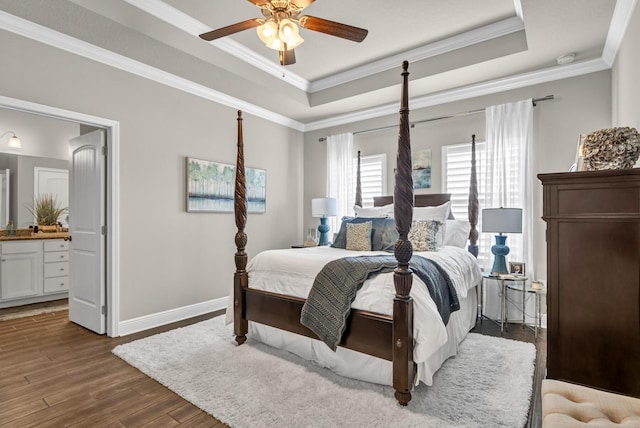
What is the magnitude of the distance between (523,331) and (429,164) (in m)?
2.23

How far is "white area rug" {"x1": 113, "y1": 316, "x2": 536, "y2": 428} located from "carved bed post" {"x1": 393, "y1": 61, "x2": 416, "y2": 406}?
184 mm

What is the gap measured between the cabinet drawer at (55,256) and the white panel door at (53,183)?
85cm

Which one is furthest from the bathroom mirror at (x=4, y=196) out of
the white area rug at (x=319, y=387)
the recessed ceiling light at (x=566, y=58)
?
the recessed ceiling light at (x=566, y=58)

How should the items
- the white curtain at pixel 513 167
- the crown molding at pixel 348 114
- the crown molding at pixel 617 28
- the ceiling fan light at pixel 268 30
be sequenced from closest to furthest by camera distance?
the ceiling fan light at pixel 268 30 < the crown molding at pixel 617 28 < the crown molding at pixel 348 114 < the white curtain at pixel 513 167

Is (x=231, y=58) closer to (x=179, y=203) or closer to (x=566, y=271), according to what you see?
(x=179, y=203)

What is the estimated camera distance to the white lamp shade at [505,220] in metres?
3.52

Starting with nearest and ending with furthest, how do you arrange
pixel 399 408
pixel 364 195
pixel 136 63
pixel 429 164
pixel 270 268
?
1. pixel 399 408
2. pixel 270 268
3. pixel 136 63
4. pixel 429 164
5. pixel 364 195

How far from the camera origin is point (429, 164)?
15.2ft

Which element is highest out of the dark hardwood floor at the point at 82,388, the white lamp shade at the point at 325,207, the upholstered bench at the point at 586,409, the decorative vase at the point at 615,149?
the decorative vase at the point at 615,149

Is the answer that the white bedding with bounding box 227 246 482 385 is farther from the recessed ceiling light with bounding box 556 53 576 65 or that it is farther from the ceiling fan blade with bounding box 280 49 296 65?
the recessed ceiling light with bounding box 556 53 576 65

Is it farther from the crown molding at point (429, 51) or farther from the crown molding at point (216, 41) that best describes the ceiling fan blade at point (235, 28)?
the crown molding at point (429, 51)

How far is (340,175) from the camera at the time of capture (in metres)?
5.44

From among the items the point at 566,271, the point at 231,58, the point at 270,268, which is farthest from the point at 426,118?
the point at 566,271

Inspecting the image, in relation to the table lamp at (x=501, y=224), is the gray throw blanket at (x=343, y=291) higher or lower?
lower
